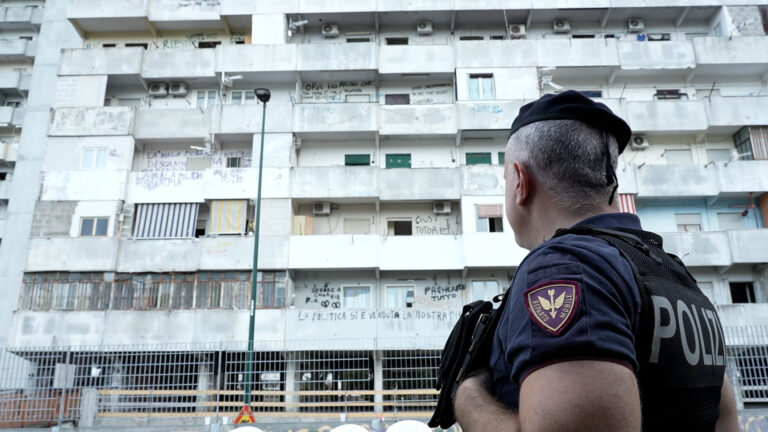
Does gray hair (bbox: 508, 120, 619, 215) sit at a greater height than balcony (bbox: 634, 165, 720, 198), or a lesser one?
lesser

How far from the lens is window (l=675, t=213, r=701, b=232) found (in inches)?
981

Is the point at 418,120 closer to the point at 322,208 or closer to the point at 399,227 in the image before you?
the point at 399,227

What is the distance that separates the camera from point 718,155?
25.9m

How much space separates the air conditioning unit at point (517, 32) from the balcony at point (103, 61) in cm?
1563

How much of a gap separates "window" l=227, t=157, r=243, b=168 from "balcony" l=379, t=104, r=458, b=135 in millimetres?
6456

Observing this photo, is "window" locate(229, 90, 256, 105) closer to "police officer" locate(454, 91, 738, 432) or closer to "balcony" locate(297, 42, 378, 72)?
"balcony" locate(297, 42, 378, 72)

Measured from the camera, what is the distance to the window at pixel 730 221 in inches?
981

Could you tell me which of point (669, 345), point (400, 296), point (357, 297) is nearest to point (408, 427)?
point (669, 345)

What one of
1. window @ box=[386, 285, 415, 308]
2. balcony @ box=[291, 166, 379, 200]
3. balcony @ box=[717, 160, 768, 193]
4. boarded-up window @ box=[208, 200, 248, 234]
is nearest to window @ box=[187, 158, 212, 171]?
boarded-up window @ box=[208, 200, 248, 234]

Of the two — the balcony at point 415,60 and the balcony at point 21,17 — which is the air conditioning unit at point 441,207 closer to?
the balcony at point 415,60

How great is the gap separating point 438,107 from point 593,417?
24.6 meters

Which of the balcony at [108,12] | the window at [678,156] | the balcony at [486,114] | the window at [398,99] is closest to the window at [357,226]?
the window at [398,99]

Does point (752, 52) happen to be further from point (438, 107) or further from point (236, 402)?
point (236, 402)

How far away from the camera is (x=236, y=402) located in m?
10.4
